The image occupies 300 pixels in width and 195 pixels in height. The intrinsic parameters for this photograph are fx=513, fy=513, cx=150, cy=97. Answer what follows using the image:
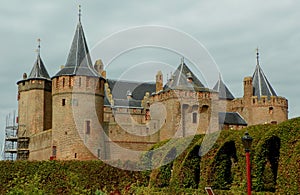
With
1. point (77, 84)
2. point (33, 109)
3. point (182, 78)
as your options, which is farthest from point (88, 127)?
point (182, 78)

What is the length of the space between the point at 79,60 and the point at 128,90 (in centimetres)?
1494

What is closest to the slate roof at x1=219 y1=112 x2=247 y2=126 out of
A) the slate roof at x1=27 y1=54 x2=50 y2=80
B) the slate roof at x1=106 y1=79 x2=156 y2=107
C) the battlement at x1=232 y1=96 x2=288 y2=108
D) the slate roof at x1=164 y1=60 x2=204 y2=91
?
the battlement at x1=232 y1=96 x2=288 y2=108

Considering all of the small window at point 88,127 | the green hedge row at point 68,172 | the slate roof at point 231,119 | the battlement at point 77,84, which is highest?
the battlement at point 77,84

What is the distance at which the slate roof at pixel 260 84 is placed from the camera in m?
54.3

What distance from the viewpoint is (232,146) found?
2036 cm

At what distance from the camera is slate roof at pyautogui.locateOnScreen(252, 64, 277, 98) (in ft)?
178

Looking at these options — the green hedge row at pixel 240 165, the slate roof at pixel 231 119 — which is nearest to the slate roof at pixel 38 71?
the slate roof at pixel 231 119

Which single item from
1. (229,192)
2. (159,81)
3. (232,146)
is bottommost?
(229,192)

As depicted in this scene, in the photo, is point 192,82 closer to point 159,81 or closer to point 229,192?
point 159,81

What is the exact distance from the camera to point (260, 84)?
5488cm

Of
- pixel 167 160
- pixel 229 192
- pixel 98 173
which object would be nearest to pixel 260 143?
pixel 229 192

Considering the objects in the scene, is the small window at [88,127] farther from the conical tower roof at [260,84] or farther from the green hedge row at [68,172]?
the conical tower roof at [260,84]

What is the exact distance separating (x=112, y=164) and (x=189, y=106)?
64.9ft

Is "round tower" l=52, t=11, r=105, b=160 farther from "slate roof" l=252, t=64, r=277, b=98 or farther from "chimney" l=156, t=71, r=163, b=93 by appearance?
"slate roof" l=252, t=64, r=277, b=98
